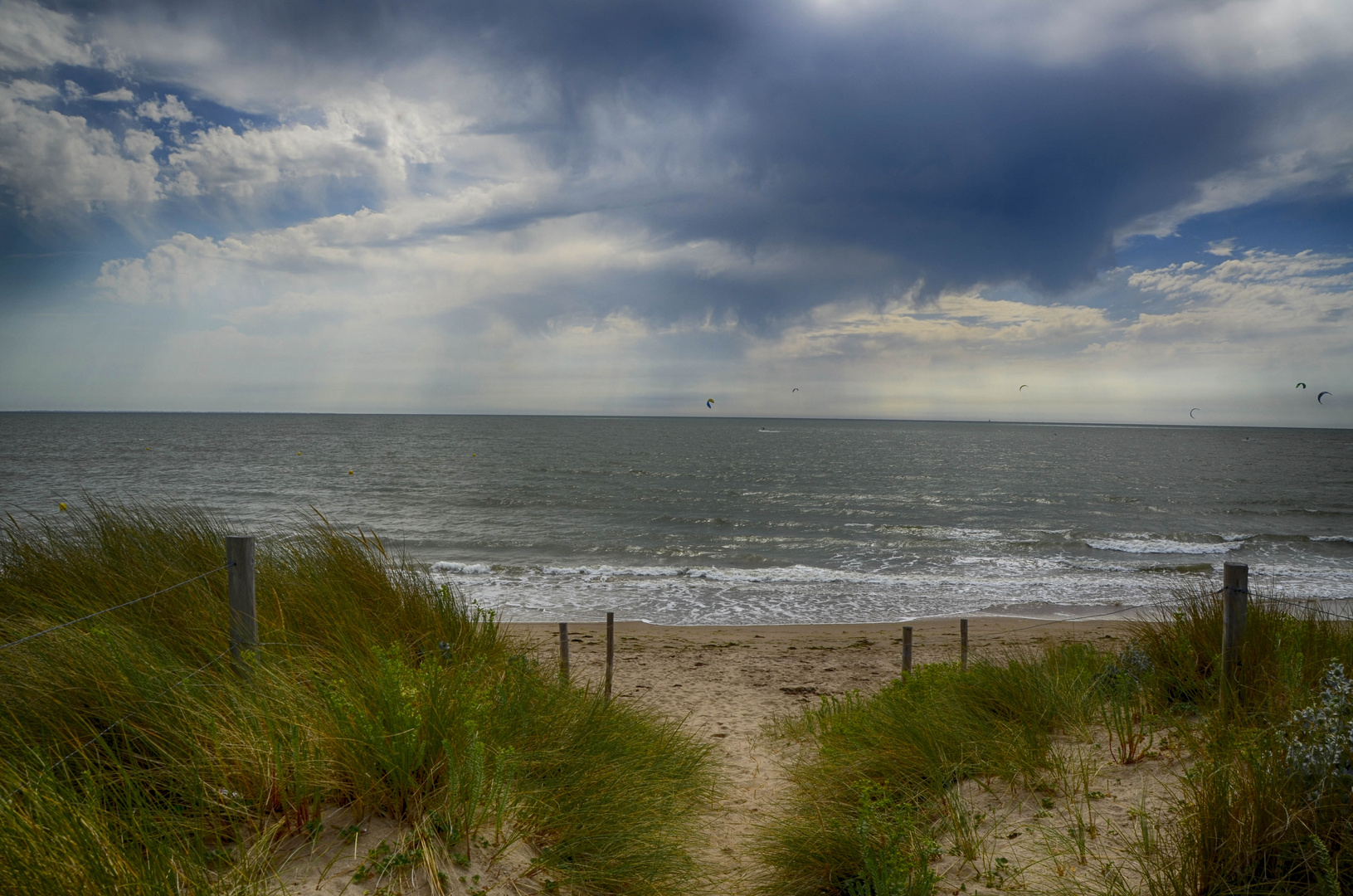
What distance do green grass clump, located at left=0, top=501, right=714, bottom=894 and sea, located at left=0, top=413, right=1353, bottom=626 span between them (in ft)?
9.99

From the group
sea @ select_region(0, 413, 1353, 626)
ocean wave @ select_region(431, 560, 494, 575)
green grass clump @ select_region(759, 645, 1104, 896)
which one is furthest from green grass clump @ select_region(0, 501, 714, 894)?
ocean wave @ select_region(431, 560, 494, 575)

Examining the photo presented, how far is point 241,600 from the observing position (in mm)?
4039

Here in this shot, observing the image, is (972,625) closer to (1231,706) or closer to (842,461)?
(1231,706)

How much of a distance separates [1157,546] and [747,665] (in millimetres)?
21526

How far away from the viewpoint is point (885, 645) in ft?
45.4

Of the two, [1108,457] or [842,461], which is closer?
[842,461]

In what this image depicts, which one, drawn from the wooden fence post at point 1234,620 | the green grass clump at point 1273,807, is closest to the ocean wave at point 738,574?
the wooden fence post at point 1234,620

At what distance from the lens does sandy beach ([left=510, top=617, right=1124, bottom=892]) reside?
672 centimetres

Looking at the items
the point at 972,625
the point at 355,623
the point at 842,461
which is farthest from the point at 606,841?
the point at 842,461

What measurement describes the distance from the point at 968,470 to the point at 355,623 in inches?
2388

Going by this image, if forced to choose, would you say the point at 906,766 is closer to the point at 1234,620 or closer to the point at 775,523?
the point at 1234,620

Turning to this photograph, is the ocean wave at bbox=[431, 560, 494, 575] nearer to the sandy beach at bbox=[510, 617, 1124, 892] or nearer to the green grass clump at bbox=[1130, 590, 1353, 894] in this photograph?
the sandy beach at bbox=[510, 617, 1124, 892]

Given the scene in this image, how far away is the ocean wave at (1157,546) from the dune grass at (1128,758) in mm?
20853

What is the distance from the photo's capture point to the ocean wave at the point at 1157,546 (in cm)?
2475
